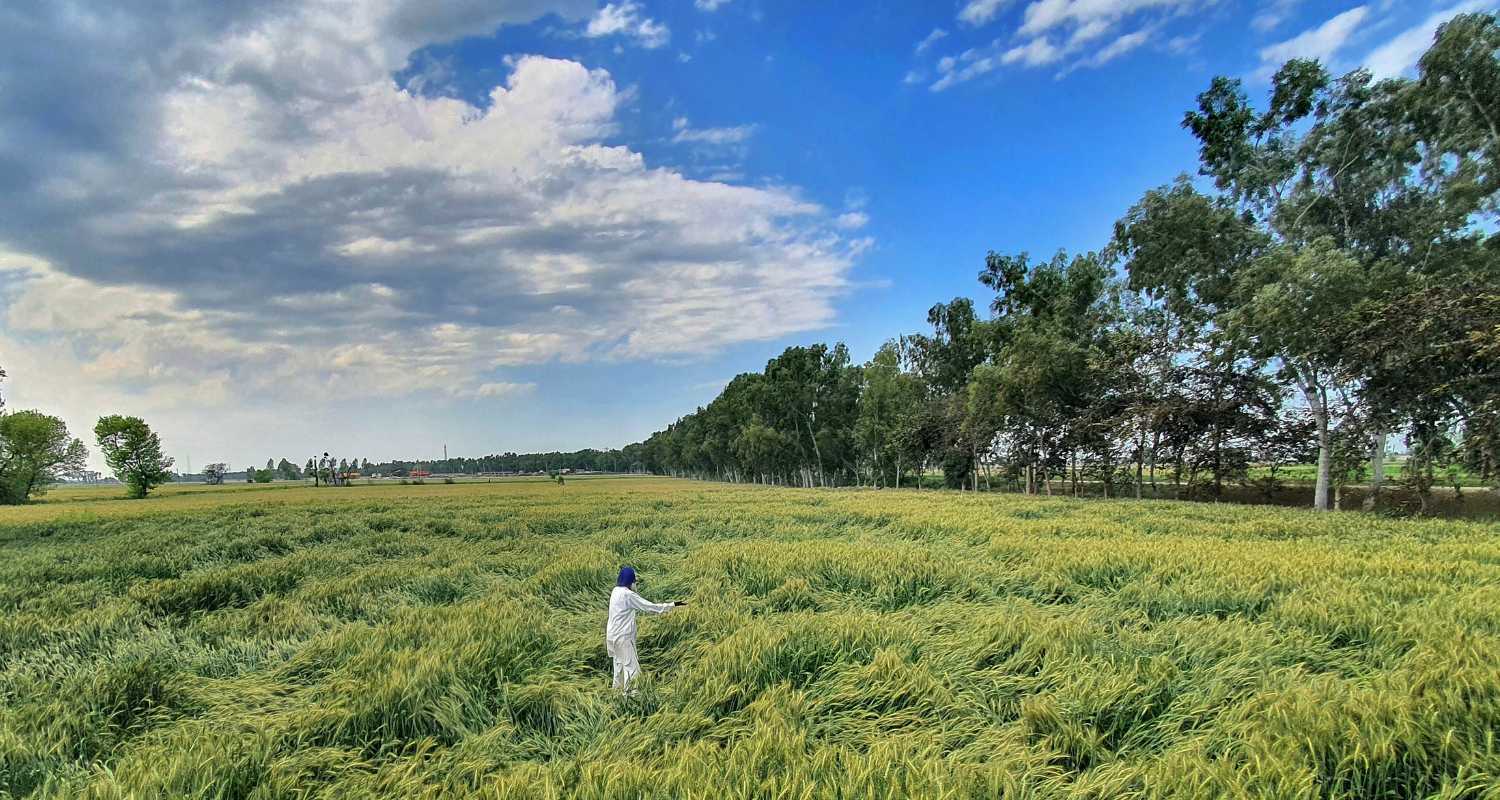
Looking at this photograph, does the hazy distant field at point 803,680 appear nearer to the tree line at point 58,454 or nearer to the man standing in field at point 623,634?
the man standing in field at point 623,634

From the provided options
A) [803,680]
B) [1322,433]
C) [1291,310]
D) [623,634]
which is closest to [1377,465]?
[1322,433]

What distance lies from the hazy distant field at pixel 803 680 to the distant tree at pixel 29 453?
240 ft

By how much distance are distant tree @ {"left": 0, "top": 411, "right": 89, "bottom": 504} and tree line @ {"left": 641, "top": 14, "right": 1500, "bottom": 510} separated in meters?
84.0

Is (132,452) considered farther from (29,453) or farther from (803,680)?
(803,680)

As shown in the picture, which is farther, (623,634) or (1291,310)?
(1291,310)

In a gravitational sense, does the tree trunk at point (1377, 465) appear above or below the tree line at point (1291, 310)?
below

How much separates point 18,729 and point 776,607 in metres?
6.48

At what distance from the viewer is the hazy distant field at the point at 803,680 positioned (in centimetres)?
339

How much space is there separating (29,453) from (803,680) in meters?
90.5

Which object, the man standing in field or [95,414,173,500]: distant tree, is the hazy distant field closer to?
the man standing in field

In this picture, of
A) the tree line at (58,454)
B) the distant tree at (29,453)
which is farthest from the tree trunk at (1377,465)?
the distant tree at (29,453)

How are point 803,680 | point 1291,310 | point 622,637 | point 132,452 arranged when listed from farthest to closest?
1. point 132,452
2. point 1291,310
3. point 622,637
4. point 803,680

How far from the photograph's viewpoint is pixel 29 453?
6003cm

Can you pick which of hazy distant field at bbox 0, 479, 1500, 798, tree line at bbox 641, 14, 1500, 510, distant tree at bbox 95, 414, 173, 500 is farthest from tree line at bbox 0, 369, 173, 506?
tree line at bbox 641, 14, 1500, 510
